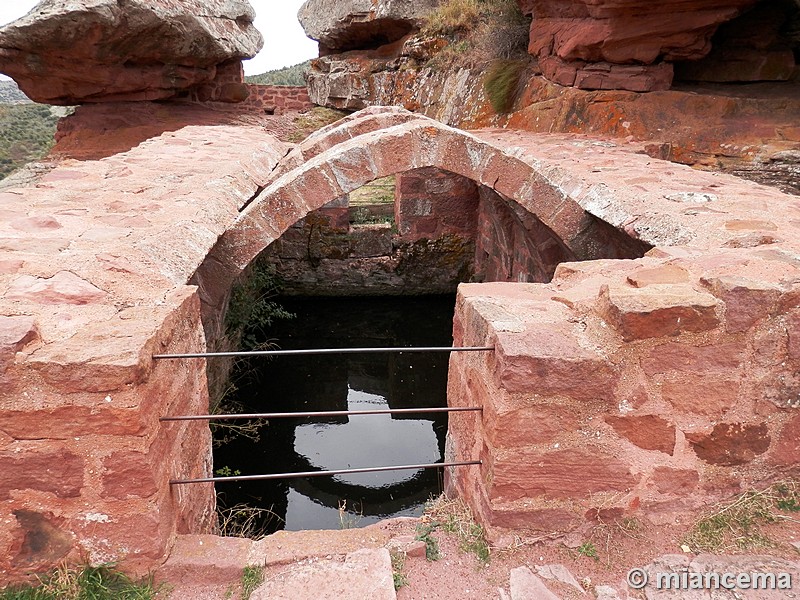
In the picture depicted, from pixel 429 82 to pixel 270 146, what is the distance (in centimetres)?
Result: 512

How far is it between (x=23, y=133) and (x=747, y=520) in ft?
63.8

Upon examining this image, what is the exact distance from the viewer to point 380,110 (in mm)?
7238

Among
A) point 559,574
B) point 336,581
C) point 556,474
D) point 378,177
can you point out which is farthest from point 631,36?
point 336,581

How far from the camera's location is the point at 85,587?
1.66 m

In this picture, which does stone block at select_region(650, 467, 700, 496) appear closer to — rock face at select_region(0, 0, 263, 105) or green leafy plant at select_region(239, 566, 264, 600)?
green leafy plant at select_region(239, 566, 264, 600)

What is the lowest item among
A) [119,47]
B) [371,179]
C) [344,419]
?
[344,419]

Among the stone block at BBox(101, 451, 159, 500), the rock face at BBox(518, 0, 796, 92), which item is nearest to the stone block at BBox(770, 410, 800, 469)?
the stone block at BBox(101, 451, 159, 500)

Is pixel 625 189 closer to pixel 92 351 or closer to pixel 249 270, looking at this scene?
pixel 92 351

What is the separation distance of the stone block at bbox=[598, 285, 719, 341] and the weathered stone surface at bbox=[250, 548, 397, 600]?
43.4 inches

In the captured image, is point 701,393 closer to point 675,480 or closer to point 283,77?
point 675,480

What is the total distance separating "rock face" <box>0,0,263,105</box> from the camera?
329 inches

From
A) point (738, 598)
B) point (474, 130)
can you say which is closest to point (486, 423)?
point (738, 598)

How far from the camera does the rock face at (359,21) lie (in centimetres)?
1180

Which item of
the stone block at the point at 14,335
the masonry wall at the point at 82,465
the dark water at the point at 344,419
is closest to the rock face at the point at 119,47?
the dark water at the point at 344,419
